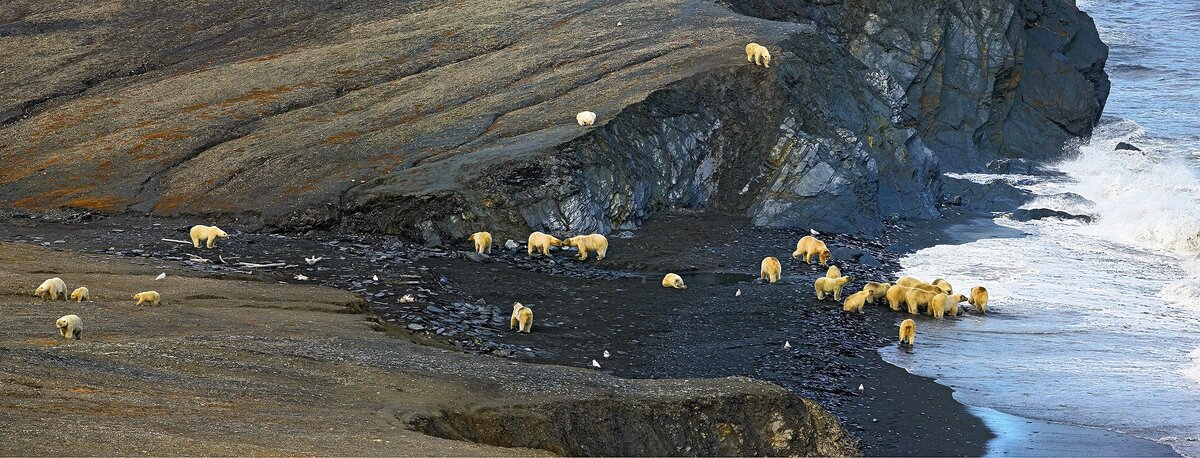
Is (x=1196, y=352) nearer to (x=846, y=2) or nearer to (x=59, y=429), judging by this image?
(x=59, y=429)

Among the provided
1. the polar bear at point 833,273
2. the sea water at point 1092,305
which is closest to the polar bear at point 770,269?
the polar bear at point 833,273

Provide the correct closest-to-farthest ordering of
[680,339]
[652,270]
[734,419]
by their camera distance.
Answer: [734,419], [680,339], [652,270]

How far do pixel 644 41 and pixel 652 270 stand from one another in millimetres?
11185

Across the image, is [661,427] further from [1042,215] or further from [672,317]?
[1042,215]

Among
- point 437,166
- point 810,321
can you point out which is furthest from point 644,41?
point 810,321

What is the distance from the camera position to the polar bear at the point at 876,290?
23.2 metres

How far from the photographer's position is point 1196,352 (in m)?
21.1

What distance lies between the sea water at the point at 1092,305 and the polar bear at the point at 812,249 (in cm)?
216

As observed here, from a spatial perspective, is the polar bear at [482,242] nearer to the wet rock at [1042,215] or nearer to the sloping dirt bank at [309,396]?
the sloping dirt bank at [309,396]

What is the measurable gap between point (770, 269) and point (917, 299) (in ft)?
10.2

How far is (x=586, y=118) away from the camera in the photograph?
94.7 feet

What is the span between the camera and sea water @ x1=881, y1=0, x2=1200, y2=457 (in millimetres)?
18109

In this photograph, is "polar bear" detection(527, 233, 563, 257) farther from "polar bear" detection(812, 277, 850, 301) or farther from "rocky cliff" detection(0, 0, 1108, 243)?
"polar bear" detection(812, 277, 850, 301)

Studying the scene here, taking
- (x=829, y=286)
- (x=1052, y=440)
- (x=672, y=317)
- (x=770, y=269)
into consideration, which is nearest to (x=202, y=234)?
(x=672, y=317)
